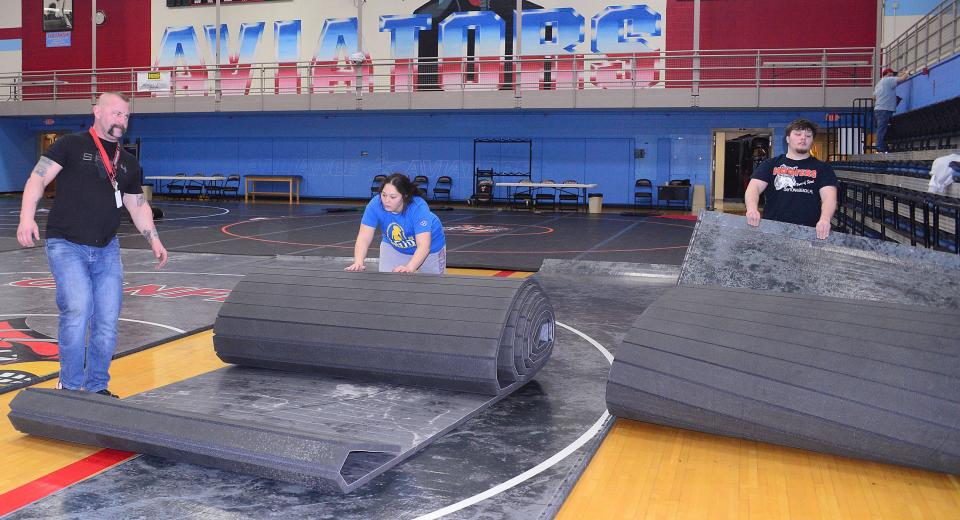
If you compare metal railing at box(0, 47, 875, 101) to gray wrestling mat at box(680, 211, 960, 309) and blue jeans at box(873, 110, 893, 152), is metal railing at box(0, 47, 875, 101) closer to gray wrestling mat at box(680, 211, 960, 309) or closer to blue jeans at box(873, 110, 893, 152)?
blue jeans at box(873, 110, 893, 152)

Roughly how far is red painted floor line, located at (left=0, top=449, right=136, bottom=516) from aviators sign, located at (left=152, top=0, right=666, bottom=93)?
20.4 m

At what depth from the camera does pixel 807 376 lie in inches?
166

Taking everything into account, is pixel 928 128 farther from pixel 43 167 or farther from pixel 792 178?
pixel 43 167

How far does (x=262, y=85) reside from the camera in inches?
1069

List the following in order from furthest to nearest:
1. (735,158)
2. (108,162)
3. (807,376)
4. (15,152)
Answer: (15,152), (735,158), (108,162), (807,376)

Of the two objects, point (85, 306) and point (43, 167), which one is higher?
point (43, 167)

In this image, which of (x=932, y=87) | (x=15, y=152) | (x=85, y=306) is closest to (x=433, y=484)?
(x=85, y=306)

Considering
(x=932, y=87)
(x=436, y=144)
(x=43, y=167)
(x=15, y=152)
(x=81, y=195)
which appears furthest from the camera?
(x=15, y=152)

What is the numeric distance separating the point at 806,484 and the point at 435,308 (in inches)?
92.8

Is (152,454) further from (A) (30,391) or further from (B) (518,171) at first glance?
(B) (518,171)

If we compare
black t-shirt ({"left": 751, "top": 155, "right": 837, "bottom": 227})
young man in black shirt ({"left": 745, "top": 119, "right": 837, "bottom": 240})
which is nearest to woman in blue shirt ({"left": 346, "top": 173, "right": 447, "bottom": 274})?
young man in black shirt ({"left": 745, "top": 119, "right": 837, "bottom": 240})

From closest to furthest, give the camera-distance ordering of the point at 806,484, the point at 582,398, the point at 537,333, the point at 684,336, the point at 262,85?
the point at 806,484 < the point at 684,336 < the point at 582,398 < the point at 537,333 < the point at 262,85

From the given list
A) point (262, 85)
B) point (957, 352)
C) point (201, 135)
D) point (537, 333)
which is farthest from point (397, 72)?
point (957, 352)

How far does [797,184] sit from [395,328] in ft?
10.3
